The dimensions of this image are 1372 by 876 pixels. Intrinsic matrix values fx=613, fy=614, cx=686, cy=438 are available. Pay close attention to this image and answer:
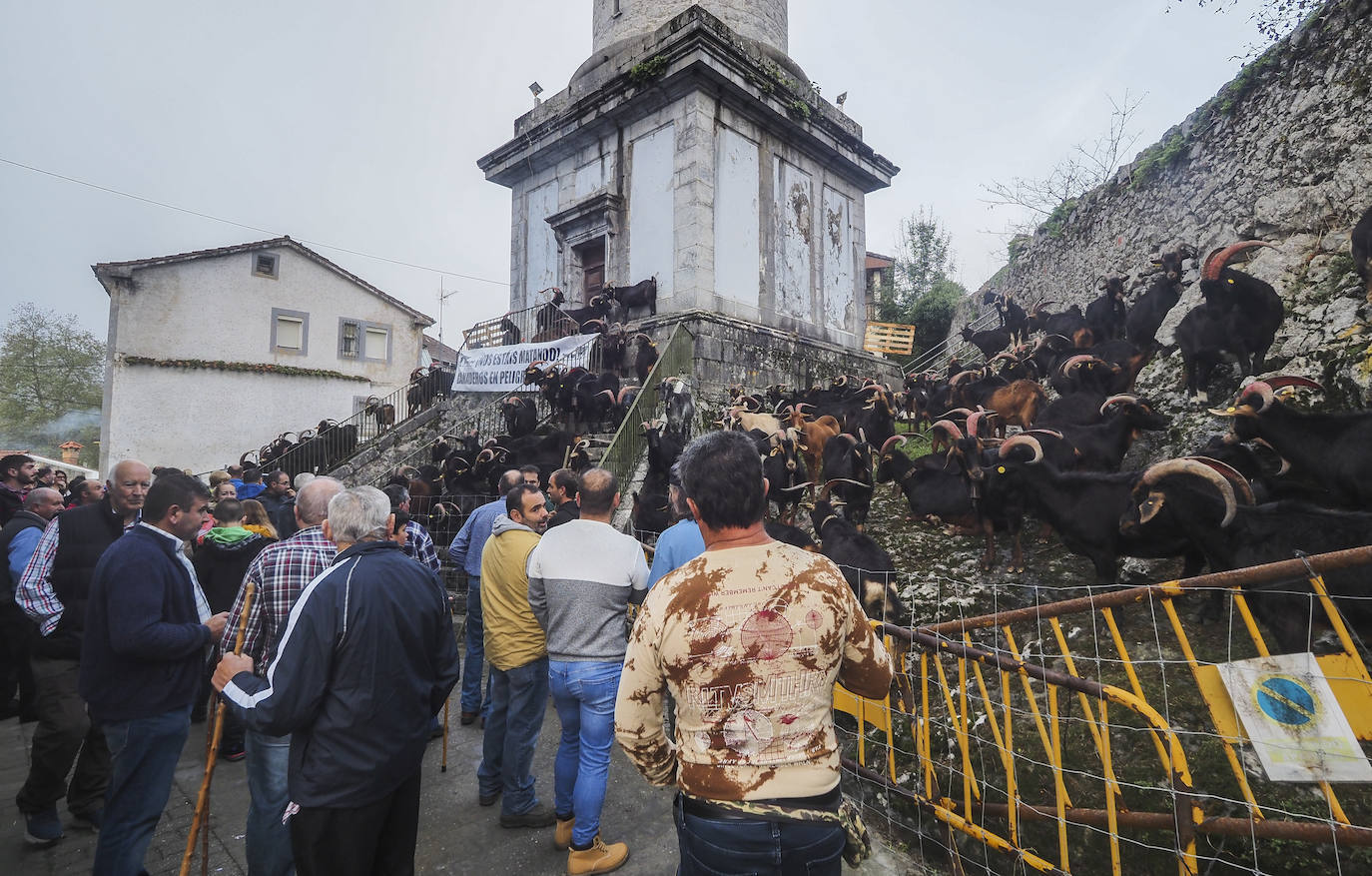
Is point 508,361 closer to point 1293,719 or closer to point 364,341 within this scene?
point 1293,719

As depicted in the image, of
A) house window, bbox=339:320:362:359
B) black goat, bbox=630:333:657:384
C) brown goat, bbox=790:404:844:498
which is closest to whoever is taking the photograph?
brown goat, bbox=790:404:844:498

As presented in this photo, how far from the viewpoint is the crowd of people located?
1.72m

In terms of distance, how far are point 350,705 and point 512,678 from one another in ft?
5.28

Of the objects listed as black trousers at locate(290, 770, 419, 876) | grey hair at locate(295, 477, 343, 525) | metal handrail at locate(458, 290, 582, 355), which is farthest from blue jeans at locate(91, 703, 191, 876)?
metal handrail at locate(458, 290, 582, 355)

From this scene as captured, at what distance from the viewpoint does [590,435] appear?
11.1 meters

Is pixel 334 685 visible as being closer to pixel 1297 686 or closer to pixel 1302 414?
pixel 1297 686

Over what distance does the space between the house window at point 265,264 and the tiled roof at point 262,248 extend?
0.31m

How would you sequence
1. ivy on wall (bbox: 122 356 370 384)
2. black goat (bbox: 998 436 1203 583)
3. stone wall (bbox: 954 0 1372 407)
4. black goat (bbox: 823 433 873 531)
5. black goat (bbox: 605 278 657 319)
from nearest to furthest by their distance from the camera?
black goat (bbox: 998 436 1203 583)
stone wall (bbox: 954 0 1372 407)
black goat (bbox: 823 433 873 531)
black goat (bbox: 605 278 657 319)
ivy on wall (bbox: 122 356 370 384)

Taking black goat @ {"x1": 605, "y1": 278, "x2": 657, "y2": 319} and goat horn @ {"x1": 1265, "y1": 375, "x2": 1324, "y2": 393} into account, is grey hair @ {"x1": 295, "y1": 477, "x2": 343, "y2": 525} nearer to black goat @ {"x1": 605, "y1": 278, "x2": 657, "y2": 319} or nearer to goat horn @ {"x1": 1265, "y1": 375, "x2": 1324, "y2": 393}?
goat horn @ {"x1": 1265, "y1": 375, "x2": 1324, "y2": 393}

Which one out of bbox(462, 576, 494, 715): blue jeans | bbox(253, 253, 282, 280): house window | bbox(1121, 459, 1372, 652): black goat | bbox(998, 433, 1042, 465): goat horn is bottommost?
bbox(462, 576, 494, 715): blue jeans

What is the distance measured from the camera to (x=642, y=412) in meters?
10.9

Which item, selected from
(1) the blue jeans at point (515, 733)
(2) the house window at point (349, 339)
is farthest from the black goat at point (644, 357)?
(2) the house window at point (349, 339)

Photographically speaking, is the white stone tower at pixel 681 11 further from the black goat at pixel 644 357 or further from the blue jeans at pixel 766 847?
the blue jeans at pixel 766 847

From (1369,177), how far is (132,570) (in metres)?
12.9
